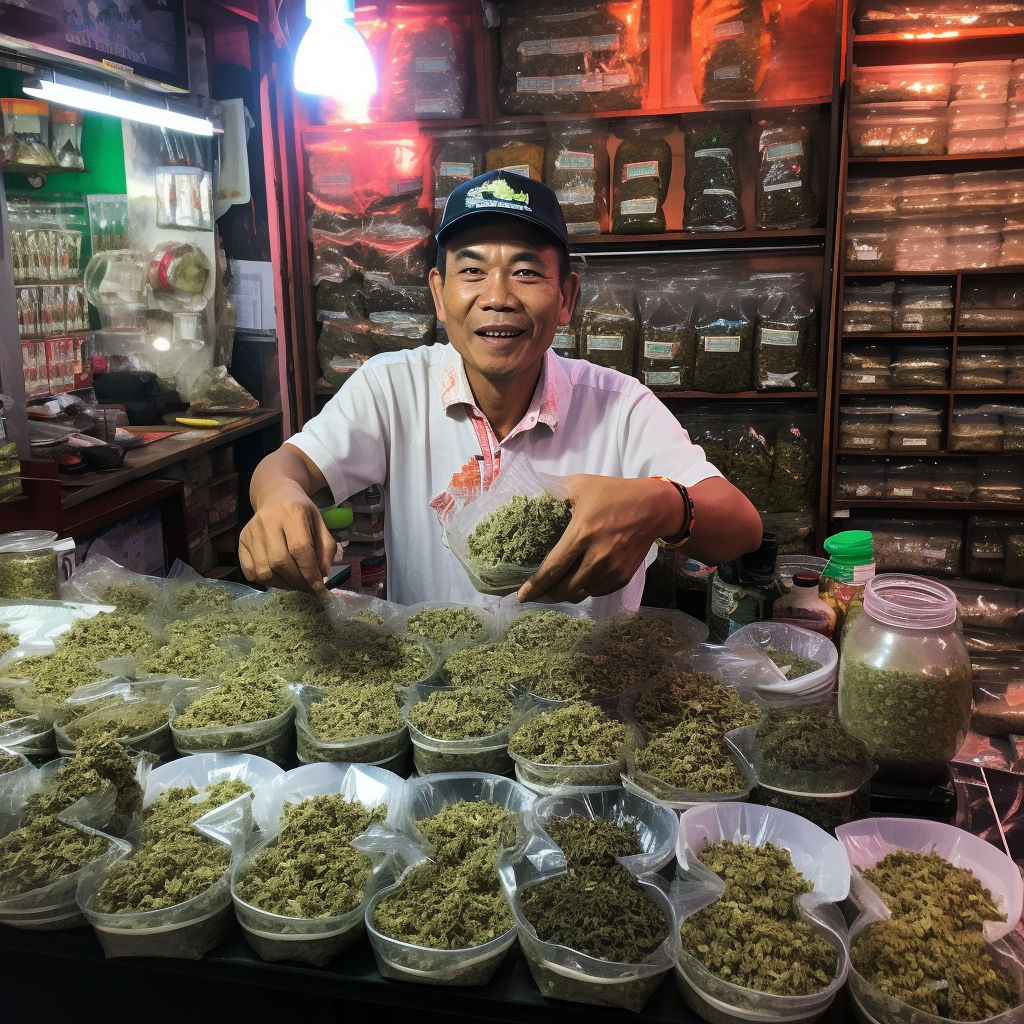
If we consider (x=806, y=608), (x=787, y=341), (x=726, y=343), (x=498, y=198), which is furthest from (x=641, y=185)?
(x=806, y=608)

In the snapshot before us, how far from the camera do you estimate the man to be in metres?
1.31

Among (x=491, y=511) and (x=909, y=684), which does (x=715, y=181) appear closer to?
(x=491, y=511)

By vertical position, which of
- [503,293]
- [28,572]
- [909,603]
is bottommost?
[28,572]

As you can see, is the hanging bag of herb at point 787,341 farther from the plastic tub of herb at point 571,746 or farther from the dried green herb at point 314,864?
the dried green herb at point 314,864

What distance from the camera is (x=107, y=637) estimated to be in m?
1.38

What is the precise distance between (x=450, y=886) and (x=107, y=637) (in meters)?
0.85

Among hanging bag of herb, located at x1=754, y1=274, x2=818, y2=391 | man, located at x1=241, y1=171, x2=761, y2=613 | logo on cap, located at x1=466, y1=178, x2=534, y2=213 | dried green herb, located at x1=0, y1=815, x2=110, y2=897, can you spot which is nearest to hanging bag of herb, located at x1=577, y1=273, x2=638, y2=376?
hanging bag of herb, located at x1=754, y1=274, x2=818, y2=391

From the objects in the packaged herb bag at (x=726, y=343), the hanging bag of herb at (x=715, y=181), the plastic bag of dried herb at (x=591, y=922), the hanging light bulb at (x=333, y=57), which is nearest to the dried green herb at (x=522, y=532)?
the plastic bag of dried herb at (x=591, y=922)

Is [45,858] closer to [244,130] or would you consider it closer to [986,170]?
[244,130]

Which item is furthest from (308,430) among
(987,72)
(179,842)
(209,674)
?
(987,72)

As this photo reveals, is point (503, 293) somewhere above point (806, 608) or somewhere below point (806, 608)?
above

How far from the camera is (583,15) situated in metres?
3.31

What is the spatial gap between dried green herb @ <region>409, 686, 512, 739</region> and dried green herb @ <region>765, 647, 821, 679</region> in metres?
0.43

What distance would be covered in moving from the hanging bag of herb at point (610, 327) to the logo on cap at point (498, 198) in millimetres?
1838
